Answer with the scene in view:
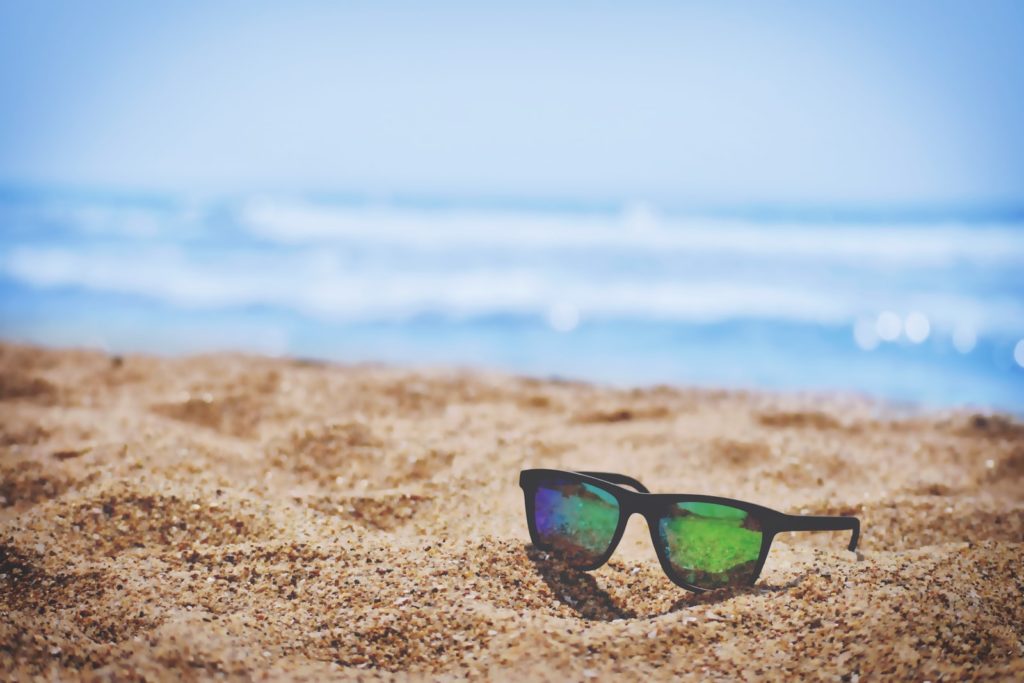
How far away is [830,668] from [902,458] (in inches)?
69.9

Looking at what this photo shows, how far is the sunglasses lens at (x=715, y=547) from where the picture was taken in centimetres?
180

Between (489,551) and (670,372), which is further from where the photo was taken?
(670,372)

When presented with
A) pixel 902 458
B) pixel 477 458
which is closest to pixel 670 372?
pixel 902 458

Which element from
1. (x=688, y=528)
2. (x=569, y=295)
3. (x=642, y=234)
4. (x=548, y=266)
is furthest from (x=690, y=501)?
(x=642, y=234)

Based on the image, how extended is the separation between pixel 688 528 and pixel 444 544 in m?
0.64

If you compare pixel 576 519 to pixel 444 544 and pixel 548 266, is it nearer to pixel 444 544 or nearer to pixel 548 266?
pixel 444 544

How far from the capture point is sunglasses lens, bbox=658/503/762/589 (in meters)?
1.80

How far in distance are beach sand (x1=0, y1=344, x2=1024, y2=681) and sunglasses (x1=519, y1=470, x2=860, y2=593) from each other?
2.3 inches

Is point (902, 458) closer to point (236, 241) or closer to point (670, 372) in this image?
point (670, 372)

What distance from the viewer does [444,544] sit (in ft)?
6.40

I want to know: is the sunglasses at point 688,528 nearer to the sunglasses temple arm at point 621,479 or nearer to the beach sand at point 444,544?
the beach sand at point 444,544

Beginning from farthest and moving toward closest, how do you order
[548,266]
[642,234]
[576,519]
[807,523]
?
[642,234] → [548,266] → [576,519] → [807,523]

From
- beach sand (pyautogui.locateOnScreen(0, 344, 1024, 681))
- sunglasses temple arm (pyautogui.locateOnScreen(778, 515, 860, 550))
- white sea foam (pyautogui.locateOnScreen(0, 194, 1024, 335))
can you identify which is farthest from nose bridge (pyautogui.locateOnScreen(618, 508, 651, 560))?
white sea foam (pyautogui.locateOnScreen(0, 194, 1024, 335))

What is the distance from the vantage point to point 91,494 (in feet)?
6.93
